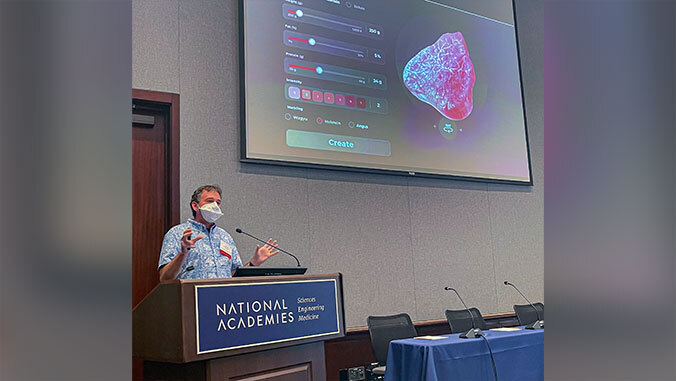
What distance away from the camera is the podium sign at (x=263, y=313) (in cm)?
253

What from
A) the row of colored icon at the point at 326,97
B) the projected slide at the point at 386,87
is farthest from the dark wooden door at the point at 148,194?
the row of colored icon at the point at 326,97

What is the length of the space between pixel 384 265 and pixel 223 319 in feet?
9.70

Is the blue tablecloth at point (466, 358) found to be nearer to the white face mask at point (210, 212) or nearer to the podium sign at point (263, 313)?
the podium sign at point (263, 313)

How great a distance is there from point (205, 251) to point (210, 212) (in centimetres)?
24

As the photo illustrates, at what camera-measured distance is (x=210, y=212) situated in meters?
3.73

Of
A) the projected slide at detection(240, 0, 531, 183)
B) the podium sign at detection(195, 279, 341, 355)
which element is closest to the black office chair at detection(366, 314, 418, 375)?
the projected slide at detection(240, 0, 531, 183)

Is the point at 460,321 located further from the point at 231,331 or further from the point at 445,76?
the point at 231,331

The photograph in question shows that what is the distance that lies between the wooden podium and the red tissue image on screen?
10.2ft

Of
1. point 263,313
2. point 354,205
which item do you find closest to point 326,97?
point 354,205

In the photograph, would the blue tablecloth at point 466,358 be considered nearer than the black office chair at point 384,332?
Yes

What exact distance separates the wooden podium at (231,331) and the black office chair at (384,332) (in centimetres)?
143

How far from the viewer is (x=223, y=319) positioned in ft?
8.43

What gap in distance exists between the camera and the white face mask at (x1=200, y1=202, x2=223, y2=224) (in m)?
3.73
